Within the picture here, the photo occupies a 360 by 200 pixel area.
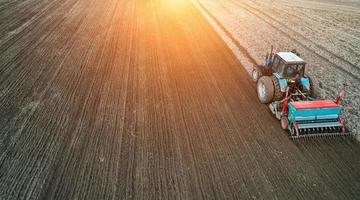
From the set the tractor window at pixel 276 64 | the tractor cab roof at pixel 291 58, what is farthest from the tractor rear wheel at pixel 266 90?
the tractor cab roof at pixel 291 58

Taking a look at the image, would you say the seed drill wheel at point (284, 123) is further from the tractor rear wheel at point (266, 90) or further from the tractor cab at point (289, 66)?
the tractor cab at point (289, 66)

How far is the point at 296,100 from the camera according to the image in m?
9.11

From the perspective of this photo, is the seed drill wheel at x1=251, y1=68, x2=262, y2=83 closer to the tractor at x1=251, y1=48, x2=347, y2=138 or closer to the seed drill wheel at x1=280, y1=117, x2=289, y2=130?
the tractor at x1=251, y1=48, x2=347, y2=138

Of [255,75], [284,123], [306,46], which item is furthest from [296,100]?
[306,46]

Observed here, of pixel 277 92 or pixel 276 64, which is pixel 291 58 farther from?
pixel 277 92

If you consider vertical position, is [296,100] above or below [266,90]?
below

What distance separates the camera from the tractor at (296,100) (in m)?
8.07

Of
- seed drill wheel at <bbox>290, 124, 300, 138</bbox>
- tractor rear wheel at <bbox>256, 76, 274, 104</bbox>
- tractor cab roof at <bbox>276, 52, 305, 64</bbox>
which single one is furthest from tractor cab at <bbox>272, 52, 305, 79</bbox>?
seed drill wheel at <bbox>290, 124, 300, 138</bbox>

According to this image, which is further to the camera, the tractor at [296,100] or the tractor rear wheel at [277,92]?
the tractor rear wheel at [277,92]

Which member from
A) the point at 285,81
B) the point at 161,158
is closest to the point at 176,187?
the point at 161,158

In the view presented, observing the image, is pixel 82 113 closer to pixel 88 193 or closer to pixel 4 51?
pixel 88 193

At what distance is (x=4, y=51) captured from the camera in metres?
14.4

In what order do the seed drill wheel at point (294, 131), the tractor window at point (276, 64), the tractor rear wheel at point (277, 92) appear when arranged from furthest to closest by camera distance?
the tractor window at point (276, 64)
the tractor rear wheel at point (277, 92)
the seed drill wheel at point (294, 131)

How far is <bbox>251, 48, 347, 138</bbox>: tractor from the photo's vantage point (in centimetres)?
807
